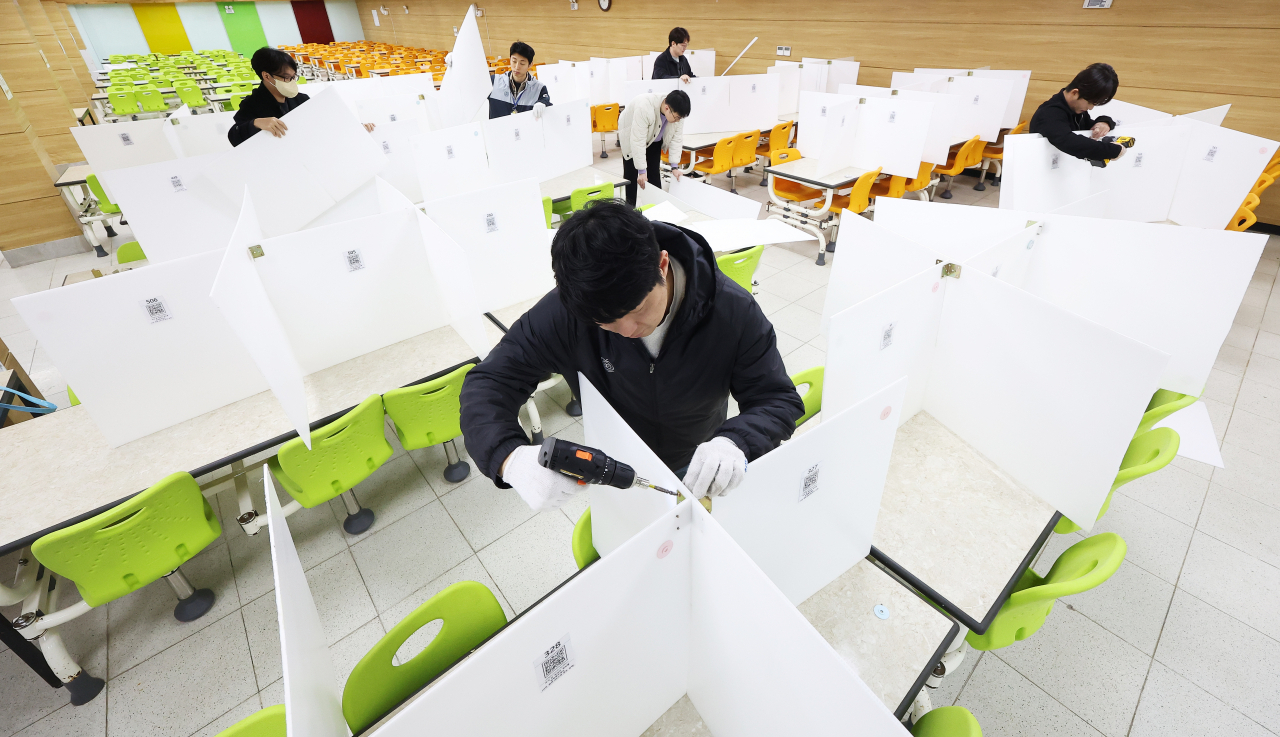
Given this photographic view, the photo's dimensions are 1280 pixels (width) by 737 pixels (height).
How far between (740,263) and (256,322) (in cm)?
211

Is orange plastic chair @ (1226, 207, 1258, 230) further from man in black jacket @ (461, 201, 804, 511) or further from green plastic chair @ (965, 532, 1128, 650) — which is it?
man in black jacket @ (461, 201, 804, 511)

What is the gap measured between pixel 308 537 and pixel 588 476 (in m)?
2.05

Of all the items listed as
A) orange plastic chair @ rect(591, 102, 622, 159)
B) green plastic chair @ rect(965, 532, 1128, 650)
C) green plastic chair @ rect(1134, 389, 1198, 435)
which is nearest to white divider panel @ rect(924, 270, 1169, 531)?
green plastic chair @ rect(965, 532, 1128, 650)

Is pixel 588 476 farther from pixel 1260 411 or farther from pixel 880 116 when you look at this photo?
pixel 880 116

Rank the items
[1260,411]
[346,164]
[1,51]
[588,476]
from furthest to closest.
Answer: [1,51], [346,164], [1260,411], [588,476]

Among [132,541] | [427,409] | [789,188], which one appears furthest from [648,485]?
[789,188]

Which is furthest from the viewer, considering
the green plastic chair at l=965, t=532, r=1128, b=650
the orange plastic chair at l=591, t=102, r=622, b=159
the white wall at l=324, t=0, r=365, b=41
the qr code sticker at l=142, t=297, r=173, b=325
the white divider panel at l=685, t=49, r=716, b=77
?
the white wall at l=324, t=0, r=365, b=41

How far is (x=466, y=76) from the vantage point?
375 centimetres

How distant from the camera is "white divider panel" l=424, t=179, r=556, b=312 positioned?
8.38 feet

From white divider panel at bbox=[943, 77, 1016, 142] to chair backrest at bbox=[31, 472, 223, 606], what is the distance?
6394mm

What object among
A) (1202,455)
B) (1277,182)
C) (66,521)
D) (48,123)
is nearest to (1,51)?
(48,123)

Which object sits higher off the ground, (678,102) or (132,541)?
(678,102)

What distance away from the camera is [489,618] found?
4.26 feet

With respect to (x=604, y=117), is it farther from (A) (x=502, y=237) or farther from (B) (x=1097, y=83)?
(B) (x=1097, y=83)
